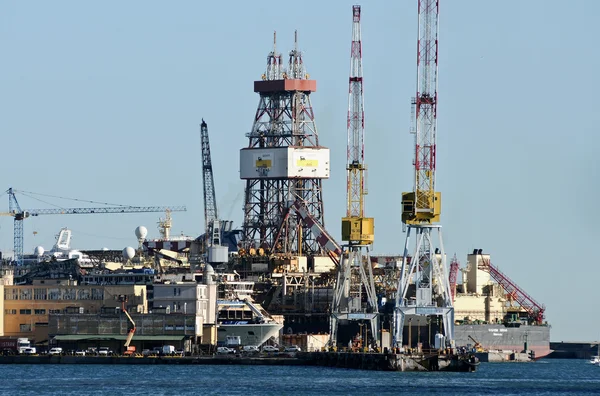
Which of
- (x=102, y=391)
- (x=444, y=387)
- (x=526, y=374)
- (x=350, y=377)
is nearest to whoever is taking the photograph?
(x=102, y=391)

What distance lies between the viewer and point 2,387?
158375 millimetres

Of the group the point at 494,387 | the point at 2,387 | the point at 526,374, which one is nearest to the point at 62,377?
the point at 2,387

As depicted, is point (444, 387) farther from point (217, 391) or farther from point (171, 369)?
point (171, 369)

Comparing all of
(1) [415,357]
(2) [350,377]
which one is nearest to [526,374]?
(1) [415,357]

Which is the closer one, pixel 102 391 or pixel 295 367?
pixel 102 391

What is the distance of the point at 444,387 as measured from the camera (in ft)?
534

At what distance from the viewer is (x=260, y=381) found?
553 feet

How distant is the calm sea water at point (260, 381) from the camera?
155250 millimetres

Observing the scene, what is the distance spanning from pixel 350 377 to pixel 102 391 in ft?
99.0

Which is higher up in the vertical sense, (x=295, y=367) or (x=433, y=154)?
(x=433, y=154)

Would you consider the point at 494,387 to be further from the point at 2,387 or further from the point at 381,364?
the point at 2,387

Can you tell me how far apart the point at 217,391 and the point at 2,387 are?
18.7 meters

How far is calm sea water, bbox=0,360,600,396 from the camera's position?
155250 millimetres

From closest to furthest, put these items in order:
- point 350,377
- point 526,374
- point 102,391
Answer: point 102,391
point 350,377
point 526,374
